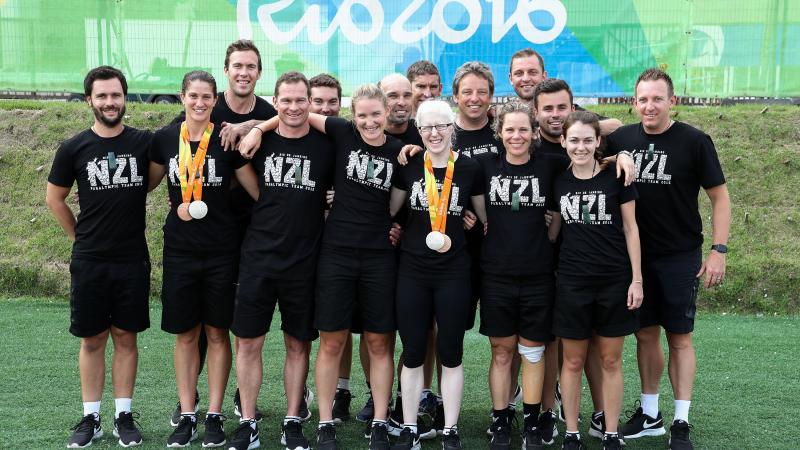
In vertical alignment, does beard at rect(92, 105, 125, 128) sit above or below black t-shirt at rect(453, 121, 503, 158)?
above

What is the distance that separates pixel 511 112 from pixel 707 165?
3.77ft

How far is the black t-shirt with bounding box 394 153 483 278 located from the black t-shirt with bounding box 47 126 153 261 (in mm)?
1489

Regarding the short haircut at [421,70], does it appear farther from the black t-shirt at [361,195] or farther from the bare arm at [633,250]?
the bare arm at [633,250]

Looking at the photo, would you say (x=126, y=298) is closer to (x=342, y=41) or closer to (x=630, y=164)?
(x=630, y=164)

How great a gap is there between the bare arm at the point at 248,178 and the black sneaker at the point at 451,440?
1640 mm

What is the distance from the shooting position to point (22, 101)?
444 inches

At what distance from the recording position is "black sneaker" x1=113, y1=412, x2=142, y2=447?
4531 mm

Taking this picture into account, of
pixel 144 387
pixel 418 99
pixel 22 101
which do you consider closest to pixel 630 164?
pixel 418 99

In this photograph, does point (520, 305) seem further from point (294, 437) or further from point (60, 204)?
point (60, 204)

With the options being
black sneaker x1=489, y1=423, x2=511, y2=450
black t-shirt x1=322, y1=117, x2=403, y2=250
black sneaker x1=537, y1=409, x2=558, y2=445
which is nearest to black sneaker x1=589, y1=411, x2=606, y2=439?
black sneaker x1=537, y1=409, x2=558, y2=445

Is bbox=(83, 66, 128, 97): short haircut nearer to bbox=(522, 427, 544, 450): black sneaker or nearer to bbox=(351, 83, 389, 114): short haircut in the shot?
bbox=(351, 83, 389, 114): short haircut

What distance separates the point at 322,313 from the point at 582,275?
1.39m

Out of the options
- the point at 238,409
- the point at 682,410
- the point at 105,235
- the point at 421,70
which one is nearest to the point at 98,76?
the point at 105,235

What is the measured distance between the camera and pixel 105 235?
4.52 m
